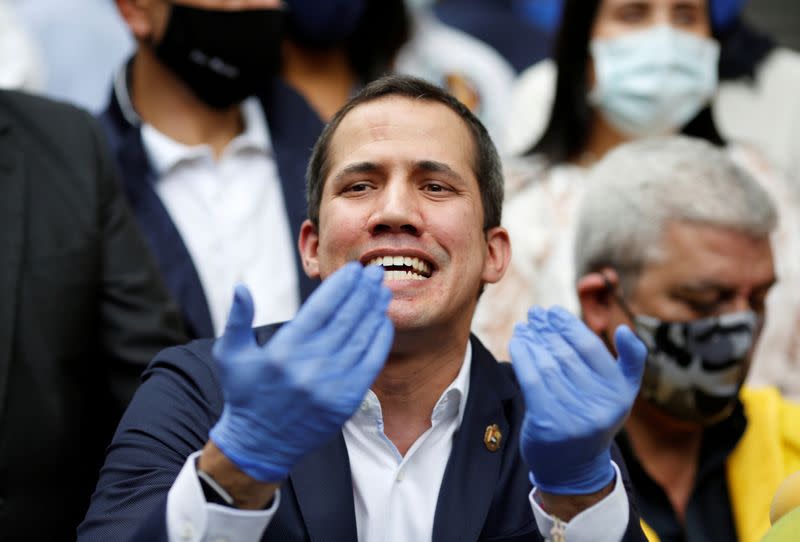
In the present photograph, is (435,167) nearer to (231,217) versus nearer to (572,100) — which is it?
(231,217)

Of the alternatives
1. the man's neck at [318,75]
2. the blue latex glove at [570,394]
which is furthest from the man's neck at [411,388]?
the man's neck at [318,75]

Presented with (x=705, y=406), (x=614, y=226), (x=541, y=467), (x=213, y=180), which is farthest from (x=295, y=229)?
(x=541, y=467)

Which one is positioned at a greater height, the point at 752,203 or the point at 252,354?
the point at 252,354

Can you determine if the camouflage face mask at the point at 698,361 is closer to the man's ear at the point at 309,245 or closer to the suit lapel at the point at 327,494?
the man's ear at the point at 309,245

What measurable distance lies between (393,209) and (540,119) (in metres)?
2.48

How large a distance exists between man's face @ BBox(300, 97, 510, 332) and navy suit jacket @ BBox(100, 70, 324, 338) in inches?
37.1

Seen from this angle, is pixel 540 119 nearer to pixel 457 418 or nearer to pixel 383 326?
pixel 457 418

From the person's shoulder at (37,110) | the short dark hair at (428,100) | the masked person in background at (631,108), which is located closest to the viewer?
the short dark hair at (428,100)

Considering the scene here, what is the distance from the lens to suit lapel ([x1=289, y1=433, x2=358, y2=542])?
2.59m

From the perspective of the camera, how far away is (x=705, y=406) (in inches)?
143

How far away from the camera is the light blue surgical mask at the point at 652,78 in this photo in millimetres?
4789

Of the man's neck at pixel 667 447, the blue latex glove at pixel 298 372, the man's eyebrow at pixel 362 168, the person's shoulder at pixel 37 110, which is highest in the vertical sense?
the blue latex glove at pixel 298 372

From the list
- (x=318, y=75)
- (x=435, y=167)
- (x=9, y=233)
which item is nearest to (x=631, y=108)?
(x=318, y=75)

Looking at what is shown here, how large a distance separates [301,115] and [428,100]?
60.8 inches
